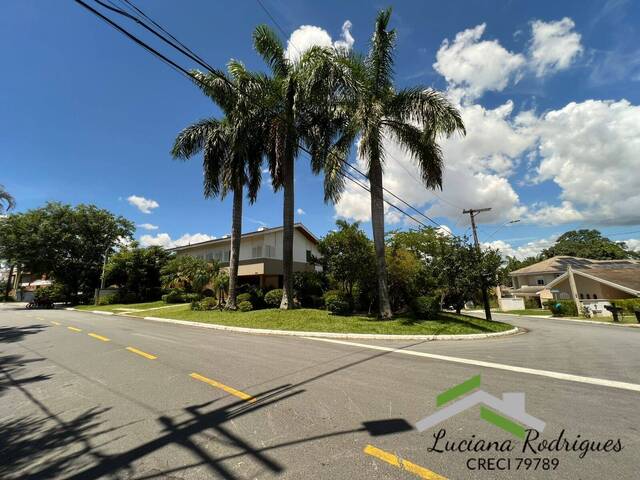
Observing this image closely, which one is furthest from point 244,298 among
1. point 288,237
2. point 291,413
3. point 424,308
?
point 291,413

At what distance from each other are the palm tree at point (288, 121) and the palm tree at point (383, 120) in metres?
1.77

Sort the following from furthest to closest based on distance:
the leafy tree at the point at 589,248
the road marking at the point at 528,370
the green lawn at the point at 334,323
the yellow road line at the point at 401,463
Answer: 1. the leafy tree at the point at 589,248
2. the green lawn at the point at 334,323
3. the road marking at the point at 528,370
4. the yellow road line at the point at 401,463

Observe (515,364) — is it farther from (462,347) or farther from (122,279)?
(122,279)

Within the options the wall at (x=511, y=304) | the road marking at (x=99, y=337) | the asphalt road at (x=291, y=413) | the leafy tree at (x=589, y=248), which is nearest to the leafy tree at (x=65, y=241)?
the road marking at (x=99, y=337)

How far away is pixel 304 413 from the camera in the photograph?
4.28 metres

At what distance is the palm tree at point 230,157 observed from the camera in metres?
17.1

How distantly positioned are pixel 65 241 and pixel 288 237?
34.1 m

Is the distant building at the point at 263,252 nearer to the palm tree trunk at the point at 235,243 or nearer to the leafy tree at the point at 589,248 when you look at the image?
the palm tree trunk at the point at 235,243

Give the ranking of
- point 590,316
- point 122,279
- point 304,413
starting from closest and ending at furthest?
point 304,413 → point 590,316 → point 122,279

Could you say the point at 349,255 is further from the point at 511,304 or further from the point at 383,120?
the point at 511,304

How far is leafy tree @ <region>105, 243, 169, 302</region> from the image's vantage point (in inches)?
1316

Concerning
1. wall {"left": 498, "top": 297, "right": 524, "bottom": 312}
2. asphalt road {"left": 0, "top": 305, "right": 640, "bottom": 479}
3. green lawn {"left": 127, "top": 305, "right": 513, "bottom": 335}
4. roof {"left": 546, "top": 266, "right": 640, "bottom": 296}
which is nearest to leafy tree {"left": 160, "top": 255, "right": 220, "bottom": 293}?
green lawn {"left": 127, "top": 305, "right": 513, "bottom": 335}

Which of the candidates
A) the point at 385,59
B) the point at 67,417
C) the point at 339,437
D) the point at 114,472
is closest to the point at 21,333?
the point at 67,417

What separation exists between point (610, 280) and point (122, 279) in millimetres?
51137
